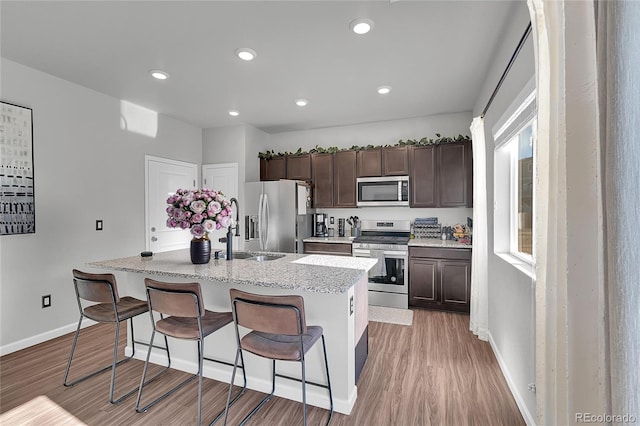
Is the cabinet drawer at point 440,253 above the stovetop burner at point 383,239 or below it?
below

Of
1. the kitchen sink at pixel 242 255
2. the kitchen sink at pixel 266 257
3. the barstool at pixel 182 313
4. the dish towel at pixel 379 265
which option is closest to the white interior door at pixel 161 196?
the kitchen sink at pixel 242 255

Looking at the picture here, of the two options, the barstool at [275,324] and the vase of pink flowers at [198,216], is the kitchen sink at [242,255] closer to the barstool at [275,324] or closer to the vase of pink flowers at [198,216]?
the vase of pink flowers at [198,216]

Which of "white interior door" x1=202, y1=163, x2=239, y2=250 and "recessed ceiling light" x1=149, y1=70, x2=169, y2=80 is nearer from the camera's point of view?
"recessed ceiling light" x1=149, y1=70, x2=169, y2=80

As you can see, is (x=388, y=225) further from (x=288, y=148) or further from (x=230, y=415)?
(x=230, y=415)

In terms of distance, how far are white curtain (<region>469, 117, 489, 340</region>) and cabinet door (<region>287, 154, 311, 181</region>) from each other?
2.45 m

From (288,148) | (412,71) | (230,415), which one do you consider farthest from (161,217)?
(412,71)

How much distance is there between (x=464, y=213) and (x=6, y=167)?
5.26 meters

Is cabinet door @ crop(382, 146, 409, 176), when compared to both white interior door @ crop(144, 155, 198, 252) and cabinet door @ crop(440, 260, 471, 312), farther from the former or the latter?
white interior door @ crop(144, 155, 198, 252)

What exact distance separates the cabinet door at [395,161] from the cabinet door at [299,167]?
121cm

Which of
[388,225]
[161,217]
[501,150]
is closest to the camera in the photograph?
[501,150]

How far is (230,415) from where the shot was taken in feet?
6.40

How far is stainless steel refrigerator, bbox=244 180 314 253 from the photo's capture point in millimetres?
4410

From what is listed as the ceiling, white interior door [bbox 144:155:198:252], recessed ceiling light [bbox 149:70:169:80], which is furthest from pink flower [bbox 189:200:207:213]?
white interior door [bbox 144:155:198:252]

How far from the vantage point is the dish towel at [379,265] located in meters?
4.05
